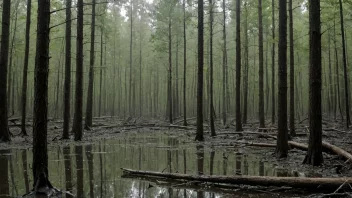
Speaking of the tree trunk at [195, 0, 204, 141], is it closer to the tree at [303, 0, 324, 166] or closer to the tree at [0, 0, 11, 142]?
the tree at [303, 0, 324, 166]

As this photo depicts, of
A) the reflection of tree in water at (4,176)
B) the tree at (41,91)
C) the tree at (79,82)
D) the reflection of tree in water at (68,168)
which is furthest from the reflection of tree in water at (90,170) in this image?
the tree at (79,82)

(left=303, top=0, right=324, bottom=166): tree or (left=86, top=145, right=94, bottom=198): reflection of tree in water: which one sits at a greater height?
(left=303, top=0, right=324, bottom=166): tree

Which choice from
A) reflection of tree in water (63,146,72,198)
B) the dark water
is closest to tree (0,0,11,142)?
the dark water

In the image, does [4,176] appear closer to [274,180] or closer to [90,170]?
[90,170]

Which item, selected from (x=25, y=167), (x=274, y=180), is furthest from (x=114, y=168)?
(x=274, y=180)

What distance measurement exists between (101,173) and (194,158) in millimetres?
3299

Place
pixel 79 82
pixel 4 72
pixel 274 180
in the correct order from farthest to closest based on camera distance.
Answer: pixel 79 82, pixel 4 72, pixel 274 180

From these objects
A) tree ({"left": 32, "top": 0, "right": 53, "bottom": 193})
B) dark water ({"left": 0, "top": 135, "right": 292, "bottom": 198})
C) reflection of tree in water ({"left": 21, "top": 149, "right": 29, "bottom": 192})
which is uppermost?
tree ({"left": 32, "top": 0, "right": 53, "bottom": 193})

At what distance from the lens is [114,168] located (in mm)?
7766

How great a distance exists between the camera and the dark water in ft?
18.5

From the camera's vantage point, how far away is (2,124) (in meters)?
12.7

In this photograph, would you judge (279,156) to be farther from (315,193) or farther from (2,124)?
(2,124)

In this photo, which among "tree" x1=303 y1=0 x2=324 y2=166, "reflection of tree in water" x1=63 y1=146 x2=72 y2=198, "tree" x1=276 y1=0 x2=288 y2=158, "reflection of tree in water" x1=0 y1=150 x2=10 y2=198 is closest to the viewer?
"reflection of tree in water" x1=0 y1=150 x2=10 y2=198

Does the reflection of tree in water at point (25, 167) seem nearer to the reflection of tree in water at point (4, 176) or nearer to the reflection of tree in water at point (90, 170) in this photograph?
the reflection of tree in water at point (4, 176)
